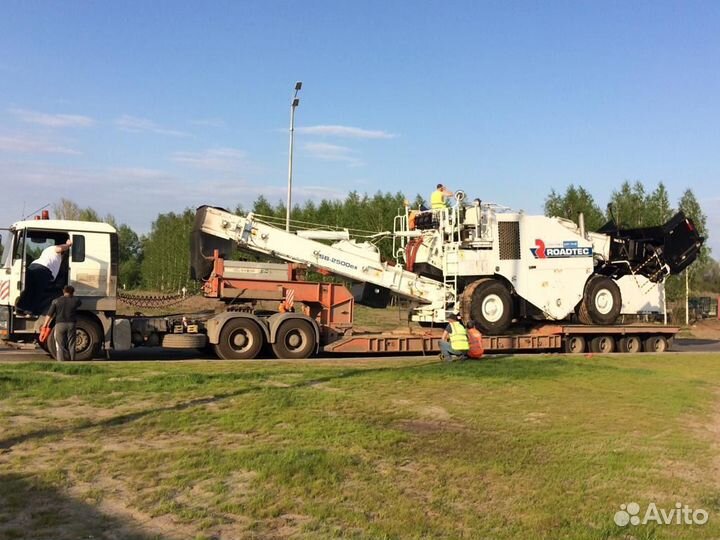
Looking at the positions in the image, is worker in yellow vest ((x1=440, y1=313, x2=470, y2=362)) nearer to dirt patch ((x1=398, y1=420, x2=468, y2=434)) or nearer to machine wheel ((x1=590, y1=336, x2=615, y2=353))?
machine wheel ((x1=590, y1=336, x2=615, y2=353))

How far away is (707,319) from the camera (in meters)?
40.7

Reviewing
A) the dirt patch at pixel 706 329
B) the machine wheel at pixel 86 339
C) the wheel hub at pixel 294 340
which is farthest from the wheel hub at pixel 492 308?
the dirt patch at pixel 706 329

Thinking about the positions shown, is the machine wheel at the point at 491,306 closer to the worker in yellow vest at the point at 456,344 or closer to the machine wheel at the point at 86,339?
the worker in yellow vest at the point at 456,344

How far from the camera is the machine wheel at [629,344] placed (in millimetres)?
18609

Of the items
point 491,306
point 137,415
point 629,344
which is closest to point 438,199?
point 491,306

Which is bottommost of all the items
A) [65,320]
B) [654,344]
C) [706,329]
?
[706,329]

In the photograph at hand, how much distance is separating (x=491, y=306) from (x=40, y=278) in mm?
10015

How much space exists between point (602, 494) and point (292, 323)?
9.97 meters

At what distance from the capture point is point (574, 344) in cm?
1795

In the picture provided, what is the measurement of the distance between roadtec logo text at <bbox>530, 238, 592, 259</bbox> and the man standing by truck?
419 inches

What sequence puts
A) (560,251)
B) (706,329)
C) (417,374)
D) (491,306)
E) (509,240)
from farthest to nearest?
(706,329)
(560,251)
(509,240)
(491,306)
(417,374)

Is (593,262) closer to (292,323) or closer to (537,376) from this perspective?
(537,376)

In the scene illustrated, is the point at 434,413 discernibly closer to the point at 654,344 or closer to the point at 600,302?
the point at 600,302

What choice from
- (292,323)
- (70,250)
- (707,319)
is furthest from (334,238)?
(707,319)
